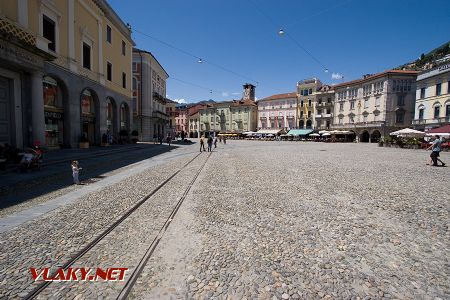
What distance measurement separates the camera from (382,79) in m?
49.7

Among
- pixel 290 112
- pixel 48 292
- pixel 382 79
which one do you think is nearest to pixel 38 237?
pixel 48 292

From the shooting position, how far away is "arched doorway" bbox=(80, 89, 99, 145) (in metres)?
21.1

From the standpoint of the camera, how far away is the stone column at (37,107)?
45.6ft

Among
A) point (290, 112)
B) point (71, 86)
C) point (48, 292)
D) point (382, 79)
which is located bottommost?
point (48, 292)

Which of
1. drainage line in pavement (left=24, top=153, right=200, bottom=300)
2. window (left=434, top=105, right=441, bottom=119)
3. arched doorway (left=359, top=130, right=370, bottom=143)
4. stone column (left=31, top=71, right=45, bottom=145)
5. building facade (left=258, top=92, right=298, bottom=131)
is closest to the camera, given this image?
drainage line in pavement (left=24, top=153, right=200, bottom=300)

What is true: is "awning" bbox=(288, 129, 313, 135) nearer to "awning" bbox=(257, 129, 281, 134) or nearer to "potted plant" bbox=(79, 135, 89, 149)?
"awning" bbox=(257, 129, 281, 134)

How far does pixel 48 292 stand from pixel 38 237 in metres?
1.79

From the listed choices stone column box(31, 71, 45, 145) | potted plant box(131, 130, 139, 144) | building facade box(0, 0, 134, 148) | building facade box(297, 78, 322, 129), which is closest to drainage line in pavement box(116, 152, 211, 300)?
building facade box(0, 0, 134, 148)

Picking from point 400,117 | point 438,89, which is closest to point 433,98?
point 438,89

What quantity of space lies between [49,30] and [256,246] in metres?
20.3

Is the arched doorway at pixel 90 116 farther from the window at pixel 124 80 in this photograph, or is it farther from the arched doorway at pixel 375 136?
the arched doorway at pixel 375 136

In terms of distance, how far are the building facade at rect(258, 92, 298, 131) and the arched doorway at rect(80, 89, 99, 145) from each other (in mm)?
58559

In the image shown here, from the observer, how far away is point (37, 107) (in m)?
14.2

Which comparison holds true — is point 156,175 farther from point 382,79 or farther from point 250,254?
point 382,79
